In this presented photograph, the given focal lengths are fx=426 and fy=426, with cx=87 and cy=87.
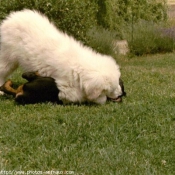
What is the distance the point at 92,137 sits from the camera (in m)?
4.54

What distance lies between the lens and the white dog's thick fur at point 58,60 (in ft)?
18.6

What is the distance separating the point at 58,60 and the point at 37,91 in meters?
0.51

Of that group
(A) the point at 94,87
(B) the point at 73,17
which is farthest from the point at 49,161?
(B) the point at 73,17

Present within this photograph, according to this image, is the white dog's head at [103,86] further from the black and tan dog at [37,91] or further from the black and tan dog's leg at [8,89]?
the black and tan dog's leg at [8,89]

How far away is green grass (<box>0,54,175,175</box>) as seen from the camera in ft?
12.8

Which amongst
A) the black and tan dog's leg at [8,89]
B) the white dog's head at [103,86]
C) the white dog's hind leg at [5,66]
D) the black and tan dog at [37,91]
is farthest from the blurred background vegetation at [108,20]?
the white dog's head at [103,86]

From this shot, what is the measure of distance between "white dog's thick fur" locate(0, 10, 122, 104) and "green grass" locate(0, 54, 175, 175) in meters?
0.24

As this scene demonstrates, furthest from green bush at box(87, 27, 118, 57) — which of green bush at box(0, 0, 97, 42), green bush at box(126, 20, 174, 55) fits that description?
green bush at box(126, 20, 174, 55)

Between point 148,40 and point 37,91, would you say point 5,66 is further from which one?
point 148,40

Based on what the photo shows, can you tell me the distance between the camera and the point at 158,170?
12.6ft

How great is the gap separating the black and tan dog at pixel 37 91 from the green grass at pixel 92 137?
124 millimetres

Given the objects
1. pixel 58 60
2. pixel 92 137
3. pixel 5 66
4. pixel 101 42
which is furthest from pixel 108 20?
pixel 92 137

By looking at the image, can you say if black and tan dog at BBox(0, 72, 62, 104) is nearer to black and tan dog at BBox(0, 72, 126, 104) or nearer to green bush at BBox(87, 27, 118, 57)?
black and tan dog at BBox(0, 72, 126, 104)

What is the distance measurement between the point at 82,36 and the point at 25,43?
15.6ft
